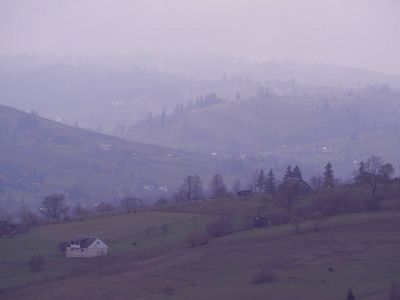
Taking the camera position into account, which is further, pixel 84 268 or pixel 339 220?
pixel 339 220

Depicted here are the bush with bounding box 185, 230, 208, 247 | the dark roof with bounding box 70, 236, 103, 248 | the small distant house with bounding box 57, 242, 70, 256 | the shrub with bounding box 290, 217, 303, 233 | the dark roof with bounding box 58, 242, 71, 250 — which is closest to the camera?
the bush with bounding box 185, 230, 208, 247

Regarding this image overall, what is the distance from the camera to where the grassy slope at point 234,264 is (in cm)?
4091

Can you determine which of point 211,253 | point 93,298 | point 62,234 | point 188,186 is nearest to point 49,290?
point 93,298

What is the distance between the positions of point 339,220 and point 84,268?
71.6ft

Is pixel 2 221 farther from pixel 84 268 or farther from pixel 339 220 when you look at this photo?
pixel 339 220

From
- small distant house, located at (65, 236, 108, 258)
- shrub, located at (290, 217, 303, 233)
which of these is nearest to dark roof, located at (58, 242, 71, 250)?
small distant house, located at (65, 236, 108, 258)

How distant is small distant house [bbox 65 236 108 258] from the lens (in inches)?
2394

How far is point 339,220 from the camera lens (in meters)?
59.9

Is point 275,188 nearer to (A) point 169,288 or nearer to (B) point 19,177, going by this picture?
(A) point 169,288

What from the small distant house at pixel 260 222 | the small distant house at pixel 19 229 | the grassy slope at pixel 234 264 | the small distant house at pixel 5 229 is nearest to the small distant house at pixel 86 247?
the grassy slope at pixel 234 264

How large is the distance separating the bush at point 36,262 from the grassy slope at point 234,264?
2.22 ft

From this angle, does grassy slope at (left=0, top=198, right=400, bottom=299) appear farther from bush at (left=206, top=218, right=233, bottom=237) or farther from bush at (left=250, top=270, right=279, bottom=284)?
bush at (left=206, top=218, right=233, bottom=237)

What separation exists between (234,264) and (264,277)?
6503 mm

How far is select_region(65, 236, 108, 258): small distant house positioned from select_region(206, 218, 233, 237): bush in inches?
367
